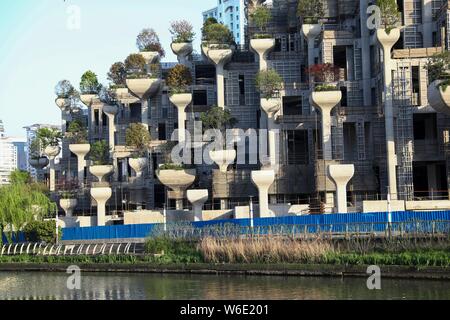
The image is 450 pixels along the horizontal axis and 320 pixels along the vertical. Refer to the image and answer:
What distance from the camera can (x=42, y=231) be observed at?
4488cm

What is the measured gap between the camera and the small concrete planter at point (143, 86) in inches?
2146

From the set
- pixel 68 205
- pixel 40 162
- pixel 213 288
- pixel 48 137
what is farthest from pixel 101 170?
pixel 213 288

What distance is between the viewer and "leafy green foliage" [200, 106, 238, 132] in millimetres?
50381

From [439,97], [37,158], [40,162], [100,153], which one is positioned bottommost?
[40,162]

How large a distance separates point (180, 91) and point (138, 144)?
4938 mm

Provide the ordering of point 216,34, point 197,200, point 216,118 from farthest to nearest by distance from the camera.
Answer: point 216,34, point 216,118, point 197,200

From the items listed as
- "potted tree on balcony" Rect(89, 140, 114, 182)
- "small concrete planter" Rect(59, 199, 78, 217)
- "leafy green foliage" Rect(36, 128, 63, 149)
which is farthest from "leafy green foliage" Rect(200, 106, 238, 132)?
"leafy green foliage" Rect(36, 128, 63, 149)

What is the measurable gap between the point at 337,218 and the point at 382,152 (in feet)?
35.7

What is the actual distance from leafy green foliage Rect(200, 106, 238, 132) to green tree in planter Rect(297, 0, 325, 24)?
838 cm

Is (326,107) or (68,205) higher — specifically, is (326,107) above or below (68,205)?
above

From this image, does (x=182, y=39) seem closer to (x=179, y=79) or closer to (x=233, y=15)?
(x=179, y=79)

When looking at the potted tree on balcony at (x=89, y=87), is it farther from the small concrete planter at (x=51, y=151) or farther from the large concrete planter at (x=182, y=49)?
the large concrete planter at (x=182, y=49)

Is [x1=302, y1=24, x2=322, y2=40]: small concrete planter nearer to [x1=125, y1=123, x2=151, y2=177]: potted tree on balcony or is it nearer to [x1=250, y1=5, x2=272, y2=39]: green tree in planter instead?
[x1=250, y1=5, x2=272, y2=39]: green tree in planter

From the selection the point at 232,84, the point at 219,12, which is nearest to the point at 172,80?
the point at 232,84
